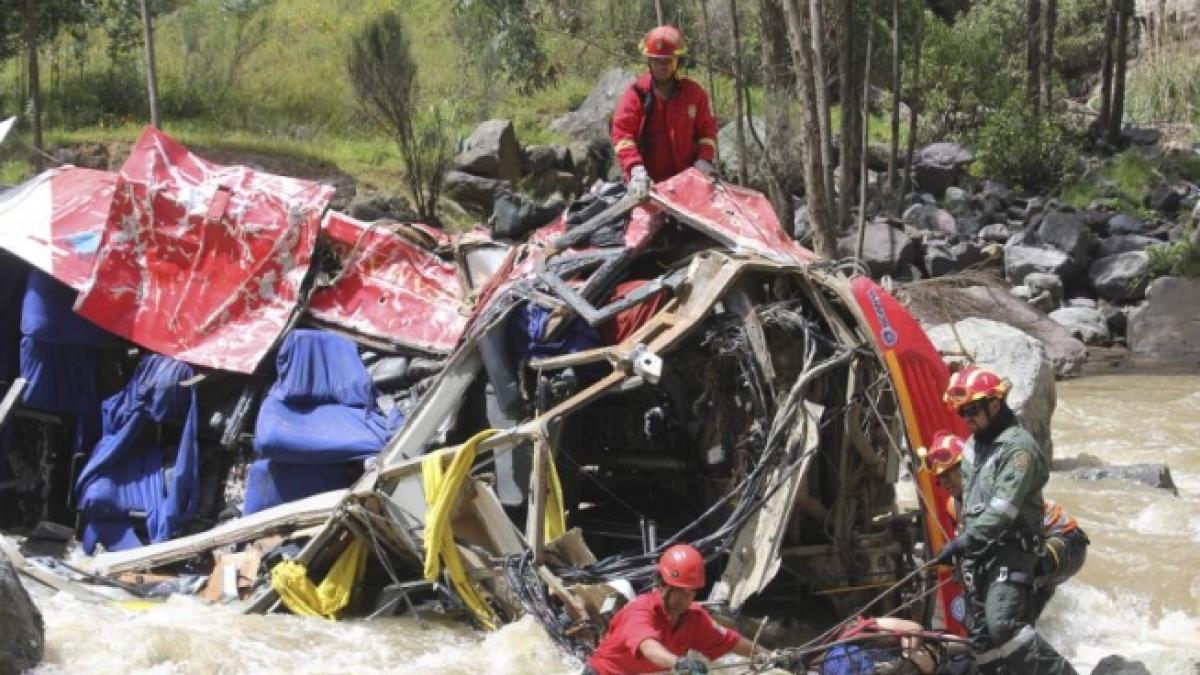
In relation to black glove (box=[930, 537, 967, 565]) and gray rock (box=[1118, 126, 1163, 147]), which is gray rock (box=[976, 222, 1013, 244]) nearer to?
gray rock (box=[1118, 126, 1163, 147])

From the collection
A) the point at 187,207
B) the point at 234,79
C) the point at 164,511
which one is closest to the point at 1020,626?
the point at 164,511

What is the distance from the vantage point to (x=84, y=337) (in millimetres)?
10102

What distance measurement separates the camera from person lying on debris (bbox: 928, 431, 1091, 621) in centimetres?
725

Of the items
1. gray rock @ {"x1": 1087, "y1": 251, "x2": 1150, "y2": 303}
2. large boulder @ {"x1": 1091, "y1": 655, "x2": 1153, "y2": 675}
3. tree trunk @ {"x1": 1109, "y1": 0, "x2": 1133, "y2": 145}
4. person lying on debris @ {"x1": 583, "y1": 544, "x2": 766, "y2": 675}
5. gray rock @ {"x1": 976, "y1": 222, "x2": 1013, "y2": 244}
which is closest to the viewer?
person lying on debris @ {"x1": 583, "y1": 544, "x2": 766, "y2": 675}

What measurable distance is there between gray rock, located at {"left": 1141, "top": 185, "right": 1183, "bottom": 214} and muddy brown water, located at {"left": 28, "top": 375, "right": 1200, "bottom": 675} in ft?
49.1

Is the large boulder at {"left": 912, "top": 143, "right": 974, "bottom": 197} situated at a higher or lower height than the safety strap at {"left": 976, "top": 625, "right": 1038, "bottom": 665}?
higher

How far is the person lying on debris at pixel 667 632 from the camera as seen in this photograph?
629 centimetres

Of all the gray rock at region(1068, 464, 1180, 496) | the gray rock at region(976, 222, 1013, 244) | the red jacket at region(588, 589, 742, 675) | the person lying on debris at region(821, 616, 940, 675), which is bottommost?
the gray rock at region(1068, 464, 1180, 496)

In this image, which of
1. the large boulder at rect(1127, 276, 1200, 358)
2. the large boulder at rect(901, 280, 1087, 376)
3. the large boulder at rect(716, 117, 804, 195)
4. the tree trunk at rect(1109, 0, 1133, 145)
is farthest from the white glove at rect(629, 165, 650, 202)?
the tree trunk at rect(1109, 0, 1133, 145)

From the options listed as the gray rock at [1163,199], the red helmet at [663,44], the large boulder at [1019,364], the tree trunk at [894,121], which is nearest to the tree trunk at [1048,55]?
the gray rock at [1163,199]

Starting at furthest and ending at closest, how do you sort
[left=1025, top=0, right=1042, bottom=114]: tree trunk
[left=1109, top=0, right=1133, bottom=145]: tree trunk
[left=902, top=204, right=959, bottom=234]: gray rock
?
[left=1025, top=0, right=1042, bottom=114]: tree trunk → [left=1109, top=0, right=1133, bottom=145]: tree trunk → [left=902, top=204, right=959, bottom=234]: gray rock

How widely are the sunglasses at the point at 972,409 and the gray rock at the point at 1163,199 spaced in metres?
21.7

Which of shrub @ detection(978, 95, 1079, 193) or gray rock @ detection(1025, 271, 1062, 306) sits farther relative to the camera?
shrub @ detection(978, 95, 1079, 193)

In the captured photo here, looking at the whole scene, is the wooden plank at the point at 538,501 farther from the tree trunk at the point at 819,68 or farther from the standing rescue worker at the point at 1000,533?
the tree trunk at the point at 819,68
